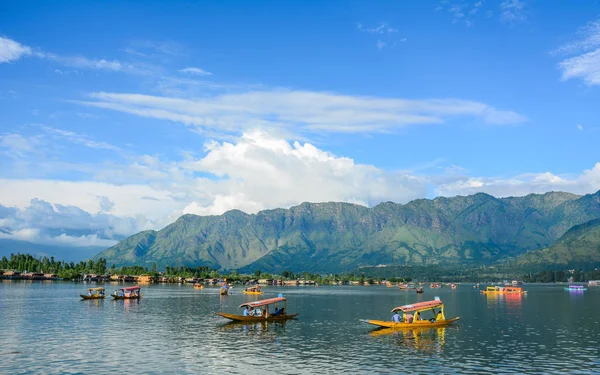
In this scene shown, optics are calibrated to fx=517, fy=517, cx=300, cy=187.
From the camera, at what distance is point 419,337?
295 ft

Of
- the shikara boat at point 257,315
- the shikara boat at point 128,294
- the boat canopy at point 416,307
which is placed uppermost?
the boat canopy at point 416,307

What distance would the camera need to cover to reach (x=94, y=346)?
7725 cm

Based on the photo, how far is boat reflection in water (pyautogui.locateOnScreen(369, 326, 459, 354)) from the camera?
79.5m

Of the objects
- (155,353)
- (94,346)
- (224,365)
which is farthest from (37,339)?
(224,365)

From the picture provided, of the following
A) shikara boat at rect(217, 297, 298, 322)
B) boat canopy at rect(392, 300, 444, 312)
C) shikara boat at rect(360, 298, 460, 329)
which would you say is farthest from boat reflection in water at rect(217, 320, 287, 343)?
boat canopy at rect(392, 300, 444, 312)

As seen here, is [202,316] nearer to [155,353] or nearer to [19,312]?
[19,312]

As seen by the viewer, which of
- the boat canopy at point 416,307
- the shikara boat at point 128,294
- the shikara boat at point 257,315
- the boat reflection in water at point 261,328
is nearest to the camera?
the boat reflection in water at point 261,328

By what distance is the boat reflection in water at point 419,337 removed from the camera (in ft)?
261

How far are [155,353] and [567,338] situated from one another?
6995 centimetres

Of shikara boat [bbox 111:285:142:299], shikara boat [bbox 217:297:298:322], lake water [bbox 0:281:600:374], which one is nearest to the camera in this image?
lake water [bbox 0:281:600:374]

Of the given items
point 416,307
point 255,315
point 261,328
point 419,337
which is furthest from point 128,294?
point 419,337

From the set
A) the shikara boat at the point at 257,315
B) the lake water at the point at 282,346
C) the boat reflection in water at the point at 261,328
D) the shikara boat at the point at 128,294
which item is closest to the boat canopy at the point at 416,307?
the lake water at the point at 282,346

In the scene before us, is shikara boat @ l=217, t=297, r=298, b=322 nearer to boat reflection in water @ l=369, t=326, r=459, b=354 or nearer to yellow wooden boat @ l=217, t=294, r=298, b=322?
yellow wooden boat @ l=217, t=294, r=298, b=322

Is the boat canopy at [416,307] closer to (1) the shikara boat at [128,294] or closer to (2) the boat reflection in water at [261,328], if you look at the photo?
(2) the boat reflection in water at [261,328]
